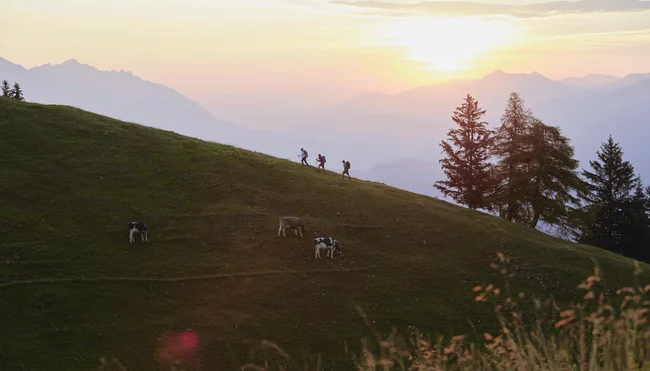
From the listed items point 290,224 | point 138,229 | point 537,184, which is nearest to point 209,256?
point 138,229

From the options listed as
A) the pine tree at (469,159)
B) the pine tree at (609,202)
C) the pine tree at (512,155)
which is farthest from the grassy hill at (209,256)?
the pine tree at (609,202)

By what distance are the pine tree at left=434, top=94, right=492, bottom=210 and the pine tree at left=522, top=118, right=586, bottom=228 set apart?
529 centimetres

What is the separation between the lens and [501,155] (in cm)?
6481

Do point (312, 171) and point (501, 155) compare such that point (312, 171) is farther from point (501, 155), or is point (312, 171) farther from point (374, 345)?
point (374, 345)

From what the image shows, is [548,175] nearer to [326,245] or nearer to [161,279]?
[326,245]

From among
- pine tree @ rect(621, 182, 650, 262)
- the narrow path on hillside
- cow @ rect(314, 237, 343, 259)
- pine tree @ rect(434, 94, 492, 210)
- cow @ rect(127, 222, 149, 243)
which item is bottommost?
the narrow path on hillside

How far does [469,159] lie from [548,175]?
33.0 feet

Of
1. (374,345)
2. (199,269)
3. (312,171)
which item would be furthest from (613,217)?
(199,269)

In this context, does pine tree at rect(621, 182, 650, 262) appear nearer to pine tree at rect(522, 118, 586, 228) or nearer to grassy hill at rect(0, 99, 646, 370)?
pine tree at rect(522, 118, 586, 228)

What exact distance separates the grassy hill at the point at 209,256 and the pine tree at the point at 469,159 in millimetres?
11168

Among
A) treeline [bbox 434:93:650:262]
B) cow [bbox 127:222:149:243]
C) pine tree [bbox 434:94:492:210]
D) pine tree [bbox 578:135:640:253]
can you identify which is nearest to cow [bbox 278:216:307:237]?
cow [bbox 127:222:149:243]

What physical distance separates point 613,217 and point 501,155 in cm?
1838

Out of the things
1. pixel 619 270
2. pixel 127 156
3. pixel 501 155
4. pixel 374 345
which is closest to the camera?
pixel 374 345

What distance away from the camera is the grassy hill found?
28.4m
